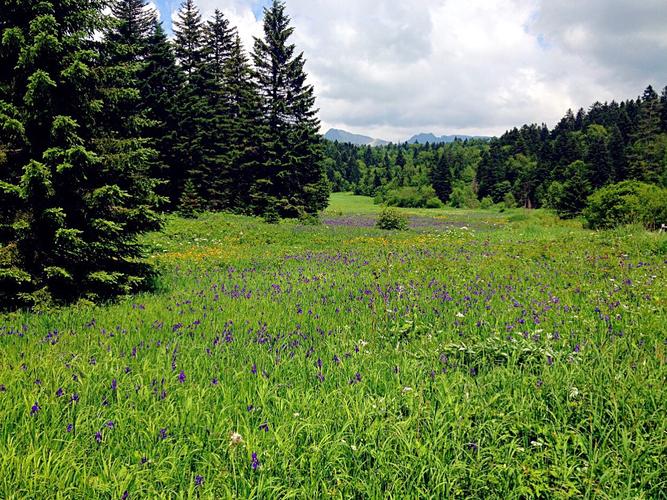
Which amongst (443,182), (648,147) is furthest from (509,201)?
(648,147)

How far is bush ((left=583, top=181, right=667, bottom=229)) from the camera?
20.8 metres

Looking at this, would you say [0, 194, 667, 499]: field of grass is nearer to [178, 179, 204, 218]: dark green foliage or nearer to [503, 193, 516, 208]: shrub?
[178, 179, 204, 218]: dark green foliage

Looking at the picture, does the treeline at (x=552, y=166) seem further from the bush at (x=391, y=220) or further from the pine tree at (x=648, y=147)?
the bush at (x=391, y=220)

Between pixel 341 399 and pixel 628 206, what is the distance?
25.9 metres

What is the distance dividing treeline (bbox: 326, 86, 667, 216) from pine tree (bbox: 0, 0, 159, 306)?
158 feet

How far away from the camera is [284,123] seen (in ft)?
111

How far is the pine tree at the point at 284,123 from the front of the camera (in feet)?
109

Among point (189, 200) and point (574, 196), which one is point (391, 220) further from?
point (574, 196)

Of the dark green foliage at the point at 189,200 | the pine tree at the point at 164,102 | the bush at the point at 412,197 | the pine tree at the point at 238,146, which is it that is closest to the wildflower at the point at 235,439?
the dark green foliage at the point at 189,200

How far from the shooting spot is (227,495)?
2.14 m

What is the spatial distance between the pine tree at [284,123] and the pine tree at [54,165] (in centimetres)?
2592

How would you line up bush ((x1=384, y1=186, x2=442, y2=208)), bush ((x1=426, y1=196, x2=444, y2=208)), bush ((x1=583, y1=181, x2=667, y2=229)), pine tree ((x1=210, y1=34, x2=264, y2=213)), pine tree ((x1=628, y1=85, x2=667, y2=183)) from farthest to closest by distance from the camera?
bush ((x1=384, y1=186, x2=442, y2=208))
bush ((x1=426, y1=196, x2=444, y2=208))
pine tree ((x1=628, y1=85, x2=667, y2=183))
pine tree ((x1=210, y1=34, x2=264, y2=213))
bush ((x1=583, y1=181, x2=667, y2=229))

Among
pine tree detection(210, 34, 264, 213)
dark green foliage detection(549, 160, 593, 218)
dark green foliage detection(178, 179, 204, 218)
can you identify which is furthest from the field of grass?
dark green foliage detection(549, 160, 593, 218)

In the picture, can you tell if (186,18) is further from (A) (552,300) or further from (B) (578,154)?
(B) (578,154)
